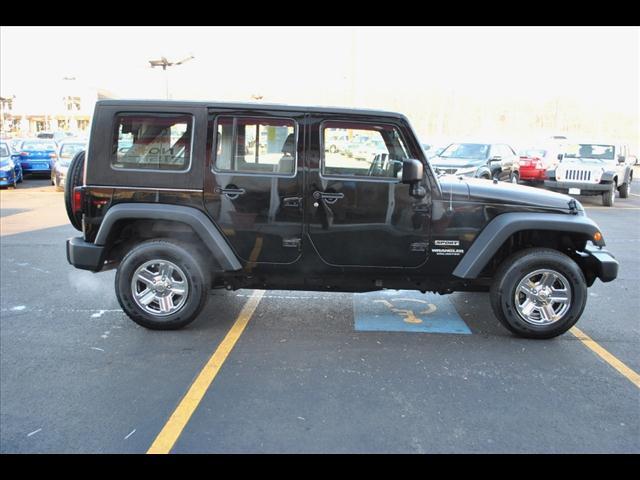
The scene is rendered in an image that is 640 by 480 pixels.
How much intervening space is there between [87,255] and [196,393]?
1.88 m

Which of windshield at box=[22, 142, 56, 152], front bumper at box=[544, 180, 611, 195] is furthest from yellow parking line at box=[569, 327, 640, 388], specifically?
windshield at box=[22, 142, 56, 152]

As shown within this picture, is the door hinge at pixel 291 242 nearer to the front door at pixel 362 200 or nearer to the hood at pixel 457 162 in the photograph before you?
the front door at pixel 362 200

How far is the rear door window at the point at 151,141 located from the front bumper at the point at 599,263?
3681 millimetres

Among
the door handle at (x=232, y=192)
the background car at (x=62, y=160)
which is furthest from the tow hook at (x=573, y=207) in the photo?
the background car at (x=62, y=160)

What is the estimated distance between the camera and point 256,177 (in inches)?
180

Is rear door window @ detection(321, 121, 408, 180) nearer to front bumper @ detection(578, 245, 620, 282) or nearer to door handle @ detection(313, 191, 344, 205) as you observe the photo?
door handle @ detection(313, 191, 344, 205)

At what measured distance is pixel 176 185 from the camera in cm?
461

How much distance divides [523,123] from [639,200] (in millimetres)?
69373

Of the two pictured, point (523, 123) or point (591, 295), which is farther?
point (523, 123)

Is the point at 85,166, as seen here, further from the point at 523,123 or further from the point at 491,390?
the point at 523,123

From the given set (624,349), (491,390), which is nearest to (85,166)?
(491,390)

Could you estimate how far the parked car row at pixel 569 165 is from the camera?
14.7 m

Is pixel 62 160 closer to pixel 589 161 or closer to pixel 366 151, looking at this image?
pixel 366 151

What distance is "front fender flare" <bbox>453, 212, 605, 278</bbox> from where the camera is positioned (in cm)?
452
